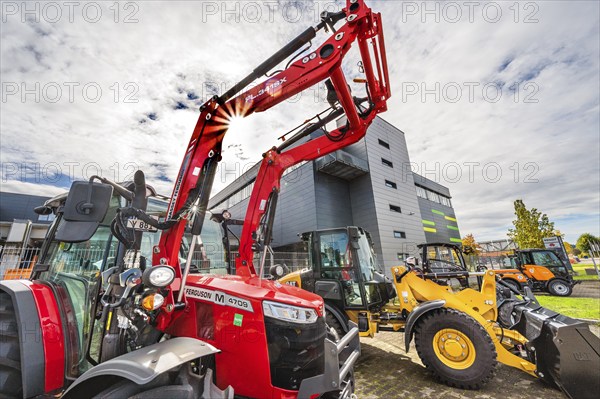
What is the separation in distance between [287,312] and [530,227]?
3123cm

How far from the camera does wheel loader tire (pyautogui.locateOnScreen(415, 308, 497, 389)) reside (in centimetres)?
353

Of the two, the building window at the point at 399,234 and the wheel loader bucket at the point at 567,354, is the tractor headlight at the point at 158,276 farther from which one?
the building window at the point at 399,234

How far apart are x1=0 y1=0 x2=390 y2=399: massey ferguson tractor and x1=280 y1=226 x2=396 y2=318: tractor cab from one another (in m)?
2.25

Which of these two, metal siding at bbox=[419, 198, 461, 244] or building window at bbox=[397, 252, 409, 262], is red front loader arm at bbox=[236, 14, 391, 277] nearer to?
building window at bbox=[397, 252, 409, 262]

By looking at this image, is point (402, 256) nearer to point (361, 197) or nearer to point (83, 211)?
point (361, 197)

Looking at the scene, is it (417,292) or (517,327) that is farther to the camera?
(417,292)

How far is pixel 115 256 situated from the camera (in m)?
2.36

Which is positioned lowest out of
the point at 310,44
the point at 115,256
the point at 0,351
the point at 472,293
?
the point at 472,293

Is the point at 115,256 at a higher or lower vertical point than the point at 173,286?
higher

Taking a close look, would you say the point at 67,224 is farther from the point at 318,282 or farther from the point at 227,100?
the point at 318,282

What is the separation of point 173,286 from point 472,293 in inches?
180

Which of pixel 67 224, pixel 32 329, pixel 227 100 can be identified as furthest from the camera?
pixel 227 100

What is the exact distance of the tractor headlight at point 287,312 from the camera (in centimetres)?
199

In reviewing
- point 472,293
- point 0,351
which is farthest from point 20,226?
point 472,293
